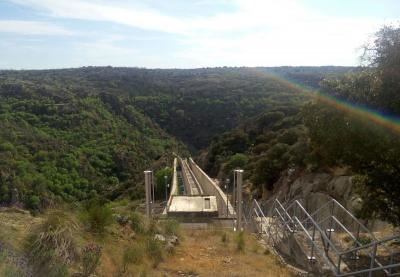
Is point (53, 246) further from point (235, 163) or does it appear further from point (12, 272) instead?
point (235, 163)

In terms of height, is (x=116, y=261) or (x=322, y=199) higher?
(x=116, y=261)

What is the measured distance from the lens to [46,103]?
241 feet

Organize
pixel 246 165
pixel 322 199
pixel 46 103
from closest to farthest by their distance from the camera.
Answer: pixel 322 199, pixel 246 165, pixel 46 103

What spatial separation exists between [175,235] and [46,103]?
70482 millimetres

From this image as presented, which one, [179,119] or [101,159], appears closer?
[101,159]

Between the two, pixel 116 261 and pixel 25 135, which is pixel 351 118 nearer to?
pixel 116 261

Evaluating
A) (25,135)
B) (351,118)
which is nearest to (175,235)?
(351,118)

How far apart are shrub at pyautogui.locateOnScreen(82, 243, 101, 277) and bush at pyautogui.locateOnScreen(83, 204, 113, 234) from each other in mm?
1396

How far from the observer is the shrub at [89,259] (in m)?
5.29

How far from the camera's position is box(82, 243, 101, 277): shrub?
5.29 meters

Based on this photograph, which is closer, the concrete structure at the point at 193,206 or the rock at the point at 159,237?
the rock at the point at 159,237

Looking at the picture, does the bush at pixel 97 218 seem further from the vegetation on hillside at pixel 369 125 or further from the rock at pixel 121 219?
the vegetation on hillside at pixel 369 125

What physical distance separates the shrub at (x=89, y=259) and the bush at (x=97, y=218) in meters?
1.40

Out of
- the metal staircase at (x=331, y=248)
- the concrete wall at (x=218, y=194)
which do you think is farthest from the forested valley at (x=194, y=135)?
the concrete wall at (x=218, y=194)
